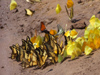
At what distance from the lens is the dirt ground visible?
2308 millimetres

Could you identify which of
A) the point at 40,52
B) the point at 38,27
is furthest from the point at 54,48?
the point at 38,27

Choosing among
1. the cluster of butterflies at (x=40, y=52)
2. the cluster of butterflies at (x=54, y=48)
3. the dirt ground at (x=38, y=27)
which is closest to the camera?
the dirt ground at (x=38, y=27)

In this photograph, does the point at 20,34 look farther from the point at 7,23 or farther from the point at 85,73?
the point at 85,73

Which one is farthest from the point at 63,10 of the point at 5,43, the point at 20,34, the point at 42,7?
the point at 5,43

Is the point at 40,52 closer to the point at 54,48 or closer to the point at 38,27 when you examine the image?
the point at 54,48

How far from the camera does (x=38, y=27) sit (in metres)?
4.23

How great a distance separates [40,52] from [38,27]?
1455mm

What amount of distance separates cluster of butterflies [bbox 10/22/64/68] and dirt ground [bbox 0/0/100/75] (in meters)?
0.09

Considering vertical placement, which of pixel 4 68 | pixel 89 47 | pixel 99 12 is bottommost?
pixel 4 68

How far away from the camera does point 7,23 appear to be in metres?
4.64

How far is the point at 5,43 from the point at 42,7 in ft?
4.90

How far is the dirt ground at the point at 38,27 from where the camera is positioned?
231cm

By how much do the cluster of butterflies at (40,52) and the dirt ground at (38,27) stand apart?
86 millimetres

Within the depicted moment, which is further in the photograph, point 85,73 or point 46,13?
point 46,13
